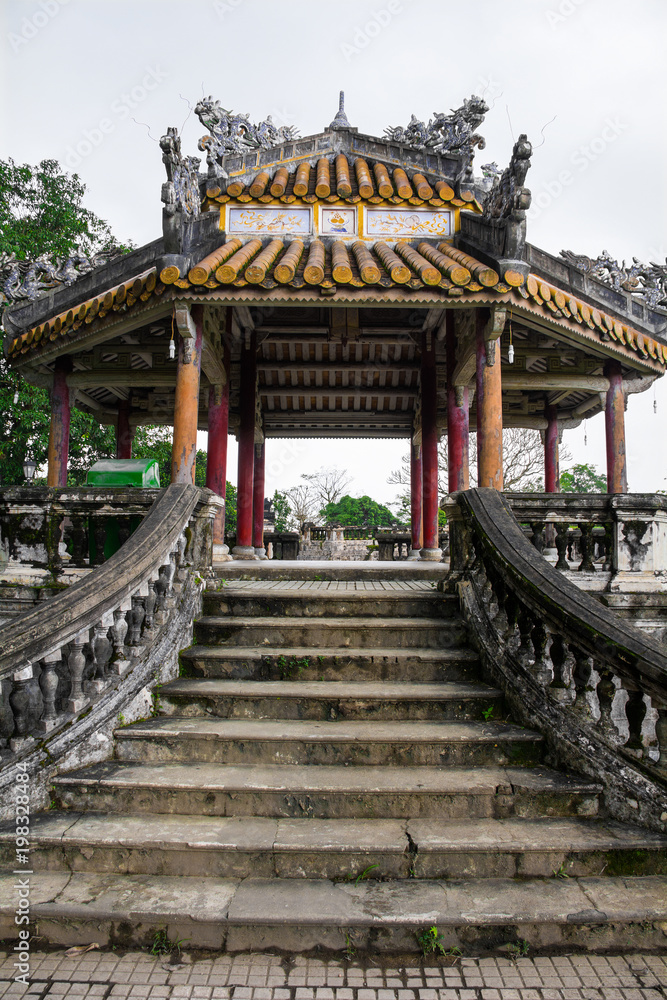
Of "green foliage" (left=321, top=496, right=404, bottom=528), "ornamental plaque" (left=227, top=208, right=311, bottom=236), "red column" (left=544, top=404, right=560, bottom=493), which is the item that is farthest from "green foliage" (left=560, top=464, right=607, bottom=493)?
"ornamental plaque" (left=227, top=208, right=311, bottom=236)

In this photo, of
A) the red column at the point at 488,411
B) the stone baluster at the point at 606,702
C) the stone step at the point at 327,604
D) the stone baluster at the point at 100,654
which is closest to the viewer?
the stone baluster at the point at 606,702

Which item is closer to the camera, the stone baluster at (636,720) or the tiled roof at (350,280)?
the stone baluster at (636,720)

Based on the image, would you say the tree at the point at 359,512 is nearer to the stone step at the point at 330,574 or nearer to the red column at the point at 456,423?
the red column at the point at 456,423

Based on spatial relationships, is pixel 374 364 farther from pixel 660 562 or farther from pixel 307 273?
pixel 660 562

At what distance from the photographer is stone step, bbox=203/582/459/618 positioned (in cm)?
482

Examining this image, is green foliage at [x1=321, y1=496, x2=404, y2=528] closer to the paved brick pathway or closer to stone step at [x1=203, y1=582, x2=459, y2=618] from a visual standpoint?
stone step at [x1=203, y1=582, x2=459, y2=618]

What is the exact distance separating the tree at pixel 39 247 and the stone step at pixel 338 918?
47.6 feet

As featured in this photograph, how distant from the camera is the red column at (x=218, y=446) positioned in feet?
28.9

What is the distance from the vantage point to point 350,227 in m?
8.00

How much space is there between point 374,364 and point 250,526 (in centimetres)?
373

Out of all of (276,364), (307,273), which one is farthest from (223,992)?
(276,364)

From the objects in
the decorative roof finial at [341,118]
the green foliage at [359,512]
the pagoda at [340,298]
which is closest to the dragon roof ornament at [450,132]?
the pagoda at [340,298]

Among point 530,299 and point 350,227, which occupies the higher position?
point 350,227

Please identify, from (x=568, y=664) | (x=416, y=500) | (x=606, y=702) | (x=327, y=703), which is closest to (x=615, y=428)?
(x=416, y=500)
